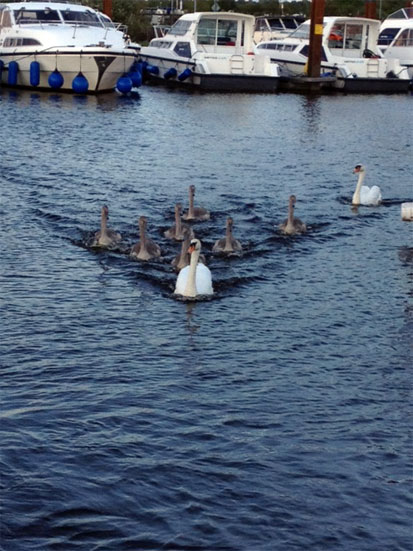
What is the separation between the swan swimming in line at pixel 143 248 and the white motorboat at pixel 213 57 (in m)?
37.1

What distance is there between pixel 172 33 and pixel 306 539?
177 ft

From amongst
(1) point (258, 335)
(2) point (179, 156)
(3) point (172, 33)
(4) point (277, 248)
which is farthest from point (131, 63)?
(1) point (258, 335)

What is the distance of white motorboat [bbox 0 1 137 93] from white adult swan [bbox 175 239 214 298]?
34.4 m

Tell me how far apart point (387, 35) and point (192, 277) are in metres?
53.3

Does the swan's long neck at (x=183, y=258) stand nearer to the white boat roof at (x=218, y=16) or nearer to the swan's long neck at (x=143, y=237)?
the swan's long neck at (x=143, y=237)

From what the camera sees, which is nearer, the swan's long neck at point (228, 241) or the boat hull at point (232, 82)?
the swan's long neck at point (228, 241)

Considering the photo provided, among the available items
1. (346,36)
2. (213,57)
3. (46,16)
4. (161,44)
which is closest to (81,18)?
(46,16)

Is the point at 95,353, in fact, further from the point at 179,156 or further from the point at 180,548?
the point at 179,156

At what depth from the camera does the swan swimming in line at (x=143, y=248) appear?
63.0 feet

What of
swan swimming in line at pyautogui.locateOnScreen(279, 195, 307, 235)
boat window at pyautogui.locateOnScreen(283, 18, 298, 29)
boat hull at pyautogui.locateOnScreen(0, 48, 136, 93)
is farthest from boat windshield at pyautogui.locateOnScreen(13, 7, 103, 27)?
swan swimming in line at pyautogui.locateOnScreen(279, 195, 307, 235)

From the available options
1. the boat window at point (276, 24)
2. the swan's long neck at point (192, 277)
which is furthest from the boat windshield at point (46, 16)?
the swan's long neck at point (192, 277)

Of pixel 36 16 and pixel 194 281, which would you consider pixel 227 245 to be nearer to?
pixel 194 281

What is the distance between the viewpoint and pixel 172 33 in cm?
6134

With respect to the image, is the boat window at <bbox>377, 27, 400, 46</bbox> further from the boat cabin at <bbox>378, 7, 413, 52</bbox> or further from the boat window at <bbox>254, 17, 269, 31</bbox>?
the boat window at <bbox>254, 17, 269, 31</bbox>
